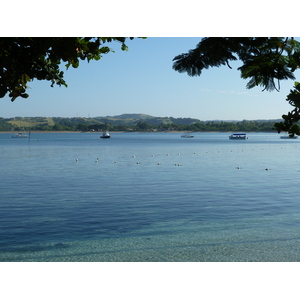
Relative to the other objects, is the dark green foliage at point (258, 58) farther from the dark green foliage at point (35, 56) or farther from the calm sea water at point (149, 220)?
the calm sea water at point (149, 220)

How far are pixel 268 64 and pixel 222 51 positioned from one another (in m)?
0.74

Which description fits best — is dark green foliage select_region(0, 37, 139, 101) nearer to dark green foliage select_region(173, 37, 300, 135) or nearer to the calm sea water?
dark green foliage select_region(173, 37, 300, 135)

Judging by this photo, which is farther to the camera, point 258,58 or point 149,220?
point 149,220

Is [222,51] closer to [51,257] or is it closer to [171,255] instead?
[171,255]

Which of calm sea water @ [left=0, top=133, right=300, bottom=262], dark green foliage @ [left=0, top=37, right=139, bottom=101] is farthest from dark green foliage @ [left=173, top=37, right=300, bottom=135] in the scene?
calm sea water @ [left=0, top=133, right=300, bottom=262]

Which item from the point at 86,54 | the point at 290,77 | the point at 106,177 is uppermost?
the point at 86,54

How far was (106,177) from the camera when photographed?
27016 millimetres

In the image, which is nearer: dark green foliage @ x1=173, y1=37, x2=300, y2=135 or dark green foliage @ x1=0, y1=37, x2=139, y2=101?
dark green foliage @ x1=173, y1=37, x2=300, y2=135

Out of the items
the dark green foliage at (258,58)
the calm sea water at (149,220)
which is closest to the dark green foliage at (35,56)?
the dark green foliage at (258,58)

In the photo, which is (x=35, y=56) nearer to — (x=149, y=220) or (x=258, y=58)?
(x=258, y=58)

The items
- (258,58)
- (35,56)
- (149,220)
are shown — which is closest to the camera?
(258,58)

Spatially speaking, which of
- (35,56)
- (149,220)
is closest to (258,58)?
(35,56)

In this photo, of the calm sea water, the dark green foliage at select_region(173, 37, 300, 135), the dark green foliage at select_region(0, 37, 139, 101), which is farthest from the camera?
the calm sea water
